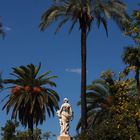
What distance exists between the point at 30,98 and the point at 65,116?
2279cm

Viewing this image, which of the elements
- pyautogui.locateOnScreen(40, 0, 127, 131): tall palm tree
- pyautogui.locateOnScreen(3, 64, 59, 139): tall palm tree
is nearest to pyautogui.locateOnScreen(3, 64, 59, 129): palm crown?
pyautogui.locateOnScreen(3, 64, 59, 139): tall palm tree

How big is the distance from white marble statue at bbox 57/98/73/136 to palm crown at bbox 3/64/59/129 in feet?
69.0

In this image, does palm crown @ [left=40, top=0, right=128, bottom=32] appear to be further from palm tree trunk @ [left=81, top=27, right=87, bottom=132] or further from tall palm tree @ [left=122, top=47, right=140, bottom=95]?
tall palm tree @ [left=122, top=47, right=140, bottom=95]

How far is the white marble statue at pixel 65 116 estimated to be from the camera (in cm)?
3177

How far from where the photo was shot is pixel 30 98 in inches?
2143

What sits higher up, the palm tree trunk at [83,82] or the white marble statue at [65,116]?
the palm tree trunk at [83,82]

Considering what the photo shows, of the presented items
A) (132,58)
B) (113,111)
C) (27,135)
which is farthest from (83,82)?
(27,135)

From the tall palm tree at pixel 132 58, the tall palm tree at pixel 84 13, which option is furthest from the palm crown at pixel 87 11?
the tall palm tree at pixel 132 58

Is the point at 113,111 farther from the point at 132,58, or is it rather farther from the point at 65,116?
the point at 132,58

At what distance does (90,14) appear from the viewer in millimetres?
38000

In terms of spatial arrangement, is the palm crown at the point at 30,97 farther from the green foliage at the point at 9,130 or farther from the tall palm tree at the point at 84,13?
the tall palm tree at the point at 84,13

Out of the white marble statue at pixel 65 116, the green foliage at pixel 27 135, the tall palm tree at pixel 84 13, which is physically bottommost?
the white marble statue at pixel 65 116

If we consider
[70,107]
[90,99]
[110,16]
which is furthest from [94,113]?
[70,107]

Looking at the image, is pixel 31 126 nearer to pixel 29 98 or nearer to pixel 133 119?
pixel 29 98
